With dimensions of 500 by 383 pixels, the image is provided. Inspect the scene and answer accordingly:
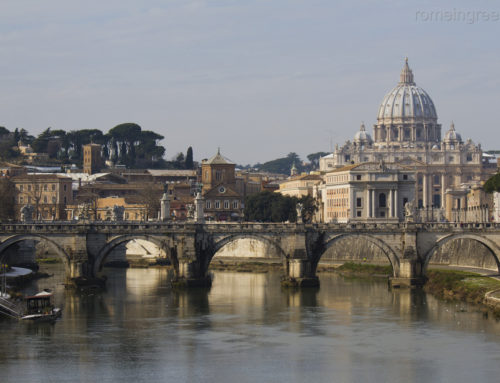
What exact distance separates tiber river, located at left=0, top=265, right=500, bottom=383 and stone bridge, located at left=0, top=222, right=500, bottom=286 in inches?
120

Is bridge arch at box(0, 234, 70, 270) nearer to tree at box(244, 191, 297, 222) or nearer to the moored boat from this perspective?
the moored boat

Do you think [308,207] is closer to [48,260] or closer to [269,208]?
[269,208]

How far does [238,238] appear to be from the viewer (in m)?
80.0

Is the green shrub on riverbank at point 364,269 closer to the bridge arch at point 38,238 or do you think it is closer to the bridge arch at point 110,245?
the bridge arch at point 110,245

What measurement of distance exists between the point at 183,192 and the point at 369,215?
3608 cm

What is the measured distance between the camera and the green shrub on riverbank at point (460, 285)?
7019 centimetres

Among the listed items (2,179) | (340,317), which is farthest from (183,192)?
(340,317)

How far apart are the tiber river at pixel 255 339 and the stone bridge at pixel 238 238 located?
3056 mm

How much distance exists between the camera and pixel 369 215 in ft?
436

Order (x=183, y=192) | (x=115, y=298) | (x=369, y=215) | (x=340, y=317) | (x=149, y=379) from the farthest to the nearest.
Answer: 1. (x=183, y=192)
2. (x=369, y=215)
3. (x=115, y=298)
4. (x=340, y=317)
5. (x=149, y=379)

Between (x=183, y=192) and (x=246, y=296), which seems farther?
(x=183, y=192)

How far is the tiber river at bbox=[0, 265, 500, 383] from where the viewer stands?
50219 millimetres

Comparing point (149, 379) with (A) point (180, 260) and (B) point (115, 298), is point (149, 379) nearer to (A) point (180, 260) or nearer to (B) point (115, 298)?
(B) point (115, 298)

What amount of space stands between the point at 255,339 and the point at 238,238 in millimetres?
22078
